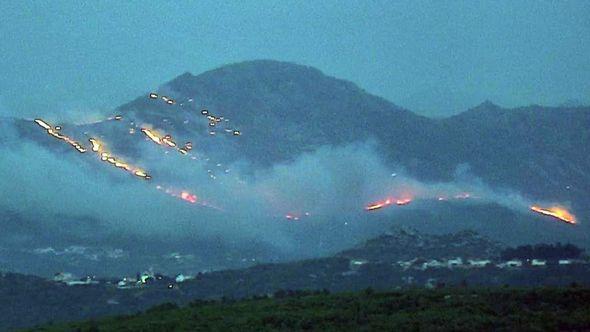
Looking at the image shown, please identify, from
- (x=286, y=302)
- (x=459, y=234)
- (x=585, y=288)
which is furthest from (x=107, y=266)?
(x=585, y=288)

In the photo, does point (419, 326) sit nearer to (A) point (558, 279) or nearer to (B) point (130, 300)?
(A) point (558, 279)

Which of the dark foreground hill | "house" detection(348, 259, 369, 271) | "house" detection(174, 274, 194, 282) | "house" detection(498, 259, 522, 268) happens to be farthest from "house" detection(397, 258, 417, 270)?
the dark foreground hill

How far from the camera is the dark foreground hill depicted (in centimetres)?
2005

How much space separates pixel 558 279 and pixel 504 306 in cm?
1562

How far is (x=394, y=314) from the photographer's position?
22.1 m

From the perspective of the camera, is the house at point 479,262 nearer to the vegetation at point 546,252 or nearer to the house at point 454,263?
the house at point 454,263

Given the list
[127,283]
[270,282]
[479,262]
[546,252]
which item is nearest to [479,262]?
[479,262]

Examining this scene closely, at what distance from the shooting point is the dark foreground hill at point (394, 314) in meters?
20.0

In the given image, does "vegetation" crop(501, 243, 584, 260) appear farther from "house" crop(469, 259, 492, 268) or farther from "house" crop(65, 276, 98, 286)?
"house" crop(65, 276, 98, 286)

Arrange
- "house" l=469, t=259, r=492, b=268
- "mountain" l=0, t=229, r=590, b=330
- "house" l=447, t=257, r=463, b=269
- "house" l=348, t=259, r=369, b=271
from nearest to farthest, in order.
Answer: "mountain" l=0, t=229, r=590, b=330 < "house" l=469, t=259, r=492, b=268 < "house" l=447, t=257, r=463, b=269 < "house" l=348, t=259, r=369, b=271

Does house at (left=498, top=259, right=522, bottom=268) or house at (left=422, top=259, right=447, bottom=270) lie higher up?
house at (left=422, top=259, right=447, bottom=270)

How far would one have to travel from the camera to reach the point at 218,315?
80.2ft

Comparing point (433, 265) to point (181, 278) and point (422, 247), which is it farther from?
point (181, 278)

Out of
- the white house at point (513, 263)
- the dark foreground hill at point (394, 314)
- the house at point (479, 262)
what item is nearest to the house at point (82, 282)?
the dark foreground hill at point (394, 314)
